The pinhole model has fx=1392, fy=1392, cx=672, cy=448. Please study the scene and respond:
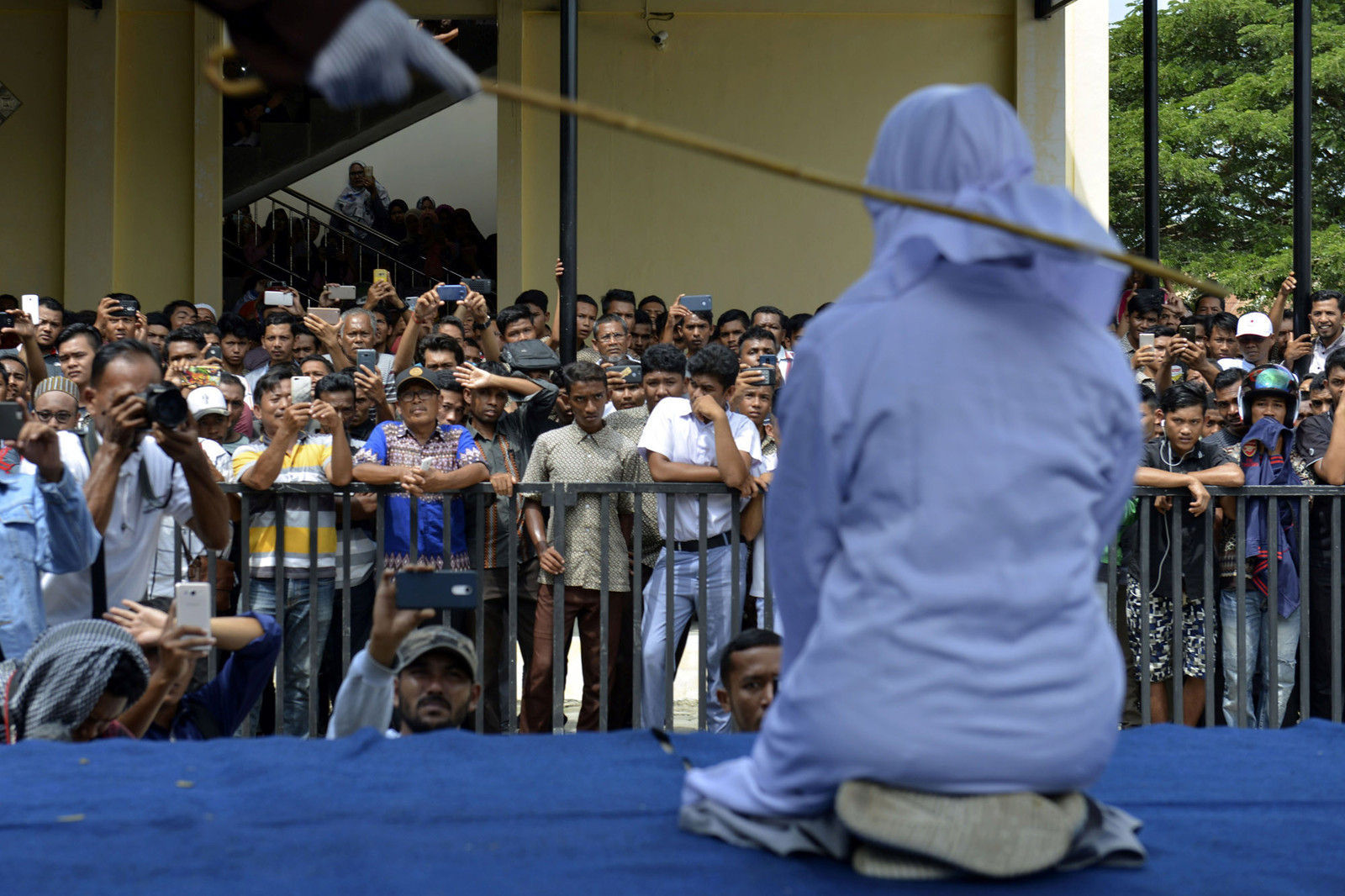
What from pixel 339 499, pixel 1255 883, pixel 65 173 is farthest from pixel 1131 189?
pixel 1255 883

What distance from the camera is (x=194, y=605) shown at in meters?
3.95

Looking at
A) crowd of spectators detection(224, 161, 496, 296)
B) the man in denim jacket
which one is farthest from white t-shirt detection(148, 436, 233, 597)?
crowd of spectators detection(224, 161, 496, 296)

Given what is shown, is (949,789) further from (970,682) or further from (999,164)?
(999,164)

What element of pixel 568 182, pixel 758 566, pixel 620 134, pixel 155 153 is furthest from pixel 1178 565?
pixel 155 153

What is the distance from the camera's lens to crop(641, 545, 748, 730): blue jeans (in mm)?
5742

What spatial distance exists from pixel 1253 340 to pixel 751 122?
564cm

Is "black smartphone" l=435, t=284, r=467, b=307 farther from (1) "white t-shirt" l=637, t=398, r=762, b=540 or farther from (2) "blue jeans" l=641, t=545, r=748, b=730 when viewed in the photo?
(2) "blue jeans" l=641, t=545, r=748, b=730

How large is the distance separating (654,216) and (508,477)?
7990 mm

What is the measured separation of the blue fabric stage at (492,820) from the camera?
8.38 feet

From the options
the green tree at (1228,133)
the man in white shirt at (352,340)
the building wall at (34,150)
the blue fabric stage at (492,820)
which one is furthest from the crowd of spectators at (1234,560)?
the green tree at (1228,133)

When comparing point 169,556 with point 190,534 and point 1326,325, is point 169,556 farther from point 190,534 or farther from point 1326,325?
point 1326,325

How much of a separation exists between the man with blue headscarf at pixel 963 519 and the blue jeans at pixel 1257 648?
357 cm

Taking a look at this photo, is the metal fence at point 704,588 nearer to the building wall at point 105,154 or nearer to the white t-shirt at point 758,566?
the white t-shirt at point 758,566

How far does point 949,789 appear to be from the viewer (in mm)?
2428
